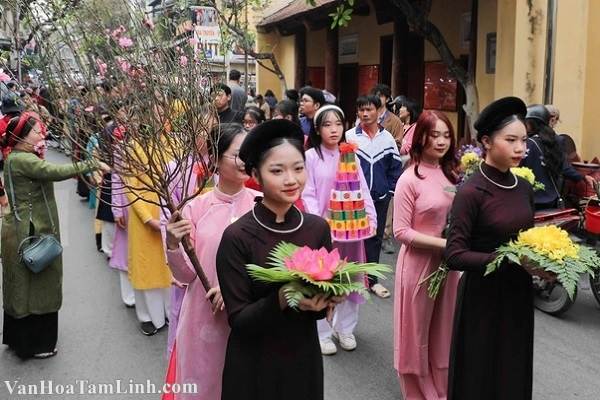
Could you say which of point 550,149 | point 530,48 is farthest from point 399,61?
point 550,149

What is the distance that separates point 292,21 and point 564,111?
9.86 m

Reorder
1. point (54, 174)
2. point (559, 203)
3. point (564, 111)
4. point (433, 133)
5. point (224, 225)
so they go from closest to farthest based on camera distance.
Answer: point (224, 225), point (433, 133), point (54, 174), point (559, 203), point (564, 111)

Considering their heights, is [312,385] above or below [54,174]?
below

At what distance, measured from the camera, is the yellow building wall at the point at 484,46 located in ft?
34.0

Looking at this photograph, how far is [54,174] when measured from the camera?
175 inches

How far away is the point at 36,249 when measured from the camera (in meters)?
4.57

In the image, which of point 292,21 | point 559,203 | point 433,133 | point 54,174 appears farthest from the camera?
point 292,21

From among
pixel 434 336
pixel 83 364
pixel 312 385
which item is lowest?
pixel 83 364

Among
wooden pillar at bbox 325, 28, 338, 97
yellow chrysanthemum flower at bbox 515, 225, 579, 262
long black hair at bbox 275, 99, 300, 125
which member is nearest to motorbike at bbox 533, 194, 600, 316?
yellow chrysanthemum flower at bbox 515, 225, 579, 262

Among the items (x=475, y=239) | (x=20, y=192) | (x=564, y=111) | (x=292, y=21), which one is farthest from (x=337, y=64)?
(x=475, y=239)

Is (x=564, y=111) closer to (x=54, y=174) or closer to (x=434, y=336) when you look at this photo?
(x=434, y=336)

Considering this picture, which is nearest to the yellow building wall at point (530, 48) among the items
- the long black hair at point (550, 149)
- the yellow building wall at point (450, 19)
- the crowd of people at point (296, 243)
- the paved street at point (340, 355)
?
the long black hair at point (550, 149)

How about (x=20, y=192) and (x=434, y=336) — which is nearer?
(x=434, y=336)

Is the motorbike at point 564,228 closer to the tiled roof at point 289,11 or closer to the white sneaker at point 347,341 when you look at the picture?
the white sneaker at point 347,341
